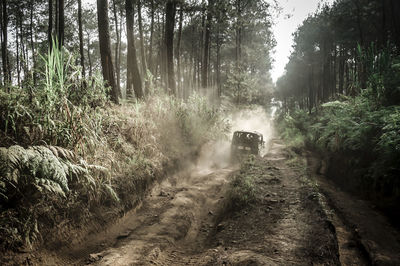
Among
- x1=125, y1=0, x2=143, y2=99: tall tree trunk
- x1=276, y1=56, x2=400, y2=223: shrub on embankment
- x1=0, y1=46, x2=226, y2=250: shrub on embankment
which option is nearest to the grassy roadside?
x1=276, y1=56, x2=400, y2=223: shrub on embankment

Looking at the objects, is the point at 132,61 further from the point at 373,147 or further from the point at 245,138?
the point at 373,147

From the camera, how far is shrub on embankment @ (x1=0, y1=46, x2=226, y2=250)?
287 centimetres

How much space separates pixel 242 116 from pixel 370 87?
13.4 metres

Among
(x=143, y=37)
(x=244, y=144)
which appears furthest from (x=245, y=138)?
(x=143, y=37)

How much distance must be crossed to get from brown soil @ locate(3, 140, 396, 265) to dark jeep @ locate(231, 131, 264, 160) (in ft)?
16.4

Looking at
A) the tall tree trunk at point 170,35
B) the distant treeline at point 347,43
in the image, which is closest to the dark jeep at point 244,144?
the tall tree trunk at point 170,35

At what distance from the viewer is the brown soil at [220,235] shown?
3234 millimetres

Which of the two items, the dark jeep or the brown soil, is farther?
the dark jeep

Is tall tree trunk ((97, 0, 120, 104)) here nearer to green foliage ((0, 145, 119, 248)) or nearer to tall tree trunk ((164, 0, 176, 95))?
tall tree trunk ((164, 0, 176, 95))

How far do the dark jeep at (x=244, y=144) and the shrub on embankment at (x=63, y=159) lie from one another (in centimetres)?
592

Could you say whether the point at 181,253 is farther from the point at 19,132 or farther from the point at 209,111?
the point at 209,111

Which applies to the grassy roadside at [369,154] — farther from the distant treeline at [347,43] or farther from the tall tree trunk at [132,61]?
the tall tree trunk at [132,61]

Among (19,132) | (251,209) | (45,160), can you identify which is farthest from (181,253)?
(19,132)

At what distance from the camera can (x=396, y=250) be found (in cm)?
388
